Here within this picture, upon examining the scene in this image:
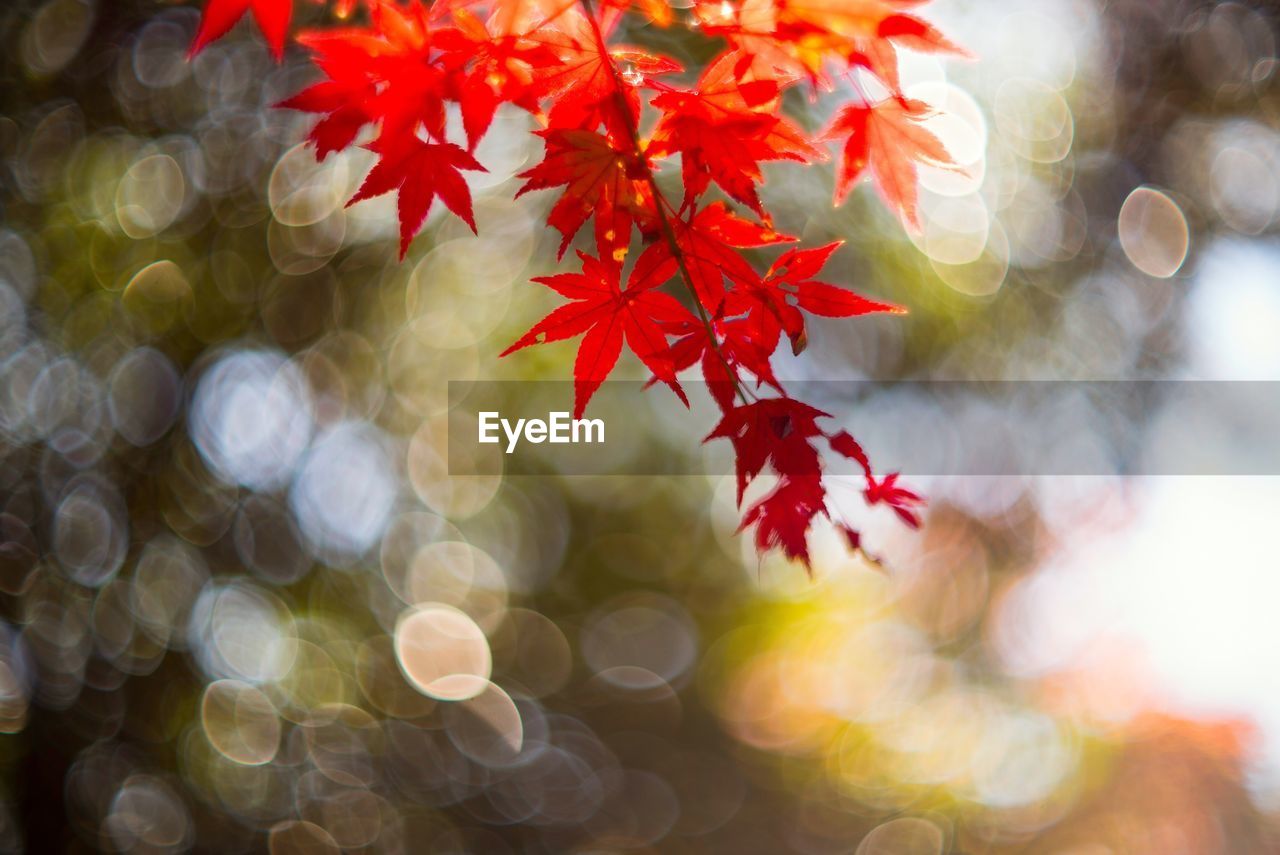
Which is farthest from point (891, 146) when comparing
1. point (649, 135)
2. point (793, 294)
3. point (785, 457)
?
point (785, 457)

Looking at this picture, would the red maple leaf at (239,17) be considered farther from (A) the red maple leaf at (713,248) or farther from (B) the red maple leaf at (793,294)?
(B) the red maple leaf at (793,294)

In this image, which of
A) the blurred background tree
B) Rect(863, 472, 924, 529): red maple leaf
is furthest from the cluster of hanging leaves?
the blurred background tree

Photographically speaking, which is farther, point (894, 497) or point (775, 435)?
point (894, 497)

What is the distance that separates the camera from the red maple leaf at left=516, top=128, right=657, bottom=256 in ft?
3.13

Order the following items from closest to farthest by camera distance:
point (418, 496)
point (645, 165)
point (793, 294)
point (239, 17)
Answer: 1. point (239, 17)
2. point (645, 165)
3. point (793, 294)
4. point (418, 496)

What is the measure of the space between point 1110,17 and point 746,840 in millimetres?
9186

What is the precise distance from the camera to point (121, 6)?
169 inches

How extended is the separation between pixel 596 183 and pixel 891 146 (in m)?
0.43

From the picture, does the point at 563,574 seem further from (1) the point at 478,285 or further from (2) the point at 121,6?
(2) the point at 121,6

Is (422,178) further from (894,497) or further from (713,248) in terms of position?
(894,497)

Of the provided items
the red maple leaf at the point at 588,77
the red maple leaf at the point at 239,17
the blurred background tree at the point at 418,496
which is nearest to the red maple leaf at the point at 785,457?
the red maple leaf at the point at 588,77

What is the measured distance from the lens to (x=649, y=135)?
102 cm

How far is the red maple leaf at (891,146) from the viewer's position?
3.60 feet

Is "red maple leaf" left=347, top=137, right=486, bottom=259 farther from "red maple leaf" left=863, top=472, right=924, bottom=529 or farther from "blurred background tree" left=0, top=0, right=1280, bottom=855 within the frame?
"blurred background tree" left=0, top=0, right=1280, bottom=855
